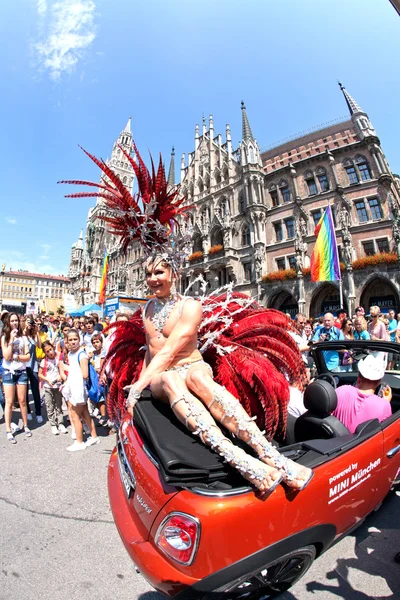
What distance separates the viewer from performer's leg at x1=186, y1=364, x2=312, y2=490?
168 centimetres

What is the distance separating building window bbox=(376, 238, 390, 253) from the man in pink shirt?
21892mm

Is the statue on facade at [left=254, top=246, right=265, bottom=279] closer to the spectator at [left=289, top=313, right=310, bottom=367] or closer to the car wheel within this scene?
the spectator at [left=289, top=313, right=310, bottom=367]

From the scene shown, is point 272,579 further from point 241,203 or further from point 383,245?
point 241,203

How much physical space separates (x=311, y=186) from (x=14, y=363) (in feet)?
86.5

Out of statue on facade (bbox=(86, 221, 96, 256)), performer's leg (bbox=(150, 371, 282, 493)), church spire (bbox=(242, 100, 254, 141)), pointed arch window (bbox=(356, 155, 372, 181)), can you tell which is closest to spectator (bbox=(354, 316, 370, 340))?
performer's leg (bbox=(150, 371, 282, 493))

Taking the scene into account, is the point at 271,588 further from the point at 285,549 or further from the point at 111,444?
the point at 111,444

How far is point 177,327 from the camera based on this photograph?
2.26m

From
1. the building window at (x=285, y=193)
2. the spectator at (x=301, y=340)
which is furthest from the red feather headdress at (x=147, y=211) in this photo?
the building window at (x=285, y=193)

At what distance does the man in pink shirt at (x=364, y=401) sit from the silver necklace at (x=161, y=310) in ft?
6.21

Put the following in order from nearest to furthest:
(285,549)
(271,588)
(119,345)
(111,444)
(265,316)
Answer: (285,549) → (271,588) → (265,316) → (119,345) → (111,444)

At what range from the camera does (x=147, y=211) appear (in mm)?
2766

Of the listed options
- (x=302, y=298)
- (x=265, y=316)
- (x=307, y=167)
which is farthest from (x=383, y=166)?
(x=265, y=316)

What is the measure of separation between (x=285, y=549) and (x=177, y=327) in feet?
4.84

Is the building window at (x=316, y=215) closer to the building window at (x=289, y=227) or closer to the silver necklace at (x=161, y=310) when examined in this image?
the building window at (x=289, y=227)
